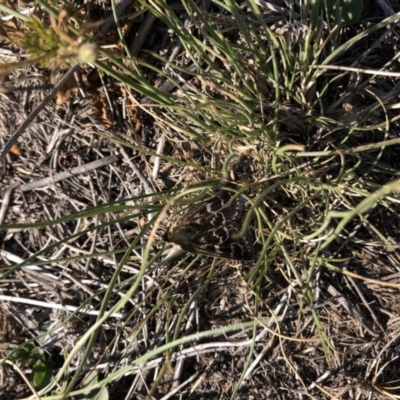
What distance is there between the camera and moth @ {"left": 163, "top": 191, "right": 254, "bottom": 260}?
48.8 inches

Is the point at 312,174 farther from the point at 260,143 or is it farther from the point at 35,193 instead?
the point at 35,193

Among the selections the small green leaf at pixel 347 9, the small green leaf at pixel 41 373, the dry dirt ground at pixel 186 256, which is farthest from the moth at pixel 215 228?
the small green leaf at pixel 41 373

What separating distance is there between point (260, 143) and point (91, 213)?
41cm

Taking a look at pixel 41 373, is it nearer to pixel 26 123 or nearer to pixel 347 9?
pixel 26 123

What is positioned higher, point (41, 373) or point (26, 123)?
point (26, 123)

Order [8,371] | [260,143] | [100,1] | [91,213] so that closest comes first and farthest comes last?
1. [91,213]
2. [260,143]
3. [100,1]
4. [8,371]

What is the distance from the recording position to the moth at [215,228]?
1240 mm

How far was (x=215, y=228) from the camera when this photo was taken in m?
1.25

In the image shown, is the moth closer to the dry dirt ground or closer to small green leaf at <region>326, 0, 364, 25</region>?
the dry dirt ground

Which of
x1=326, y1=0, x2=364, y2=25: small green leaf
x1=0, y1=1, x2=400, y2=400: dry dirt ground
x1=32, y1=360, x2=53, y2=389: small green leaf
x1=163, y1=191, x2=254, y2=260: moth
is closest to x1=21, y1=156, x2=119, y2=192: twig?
x1=0, y1=1, x2=400, y2=400: dry dirt ground

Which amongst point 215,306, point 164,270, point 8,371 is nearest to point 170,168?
point 164,270

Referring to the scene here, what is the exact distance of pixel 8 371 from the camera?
1586mm

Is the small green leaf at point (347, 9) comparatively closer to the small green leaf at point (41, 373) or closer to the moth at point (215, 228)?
the moth at point (215, 228)

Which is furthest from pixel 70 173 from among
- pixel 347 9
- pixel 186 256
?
pixel 347 9
